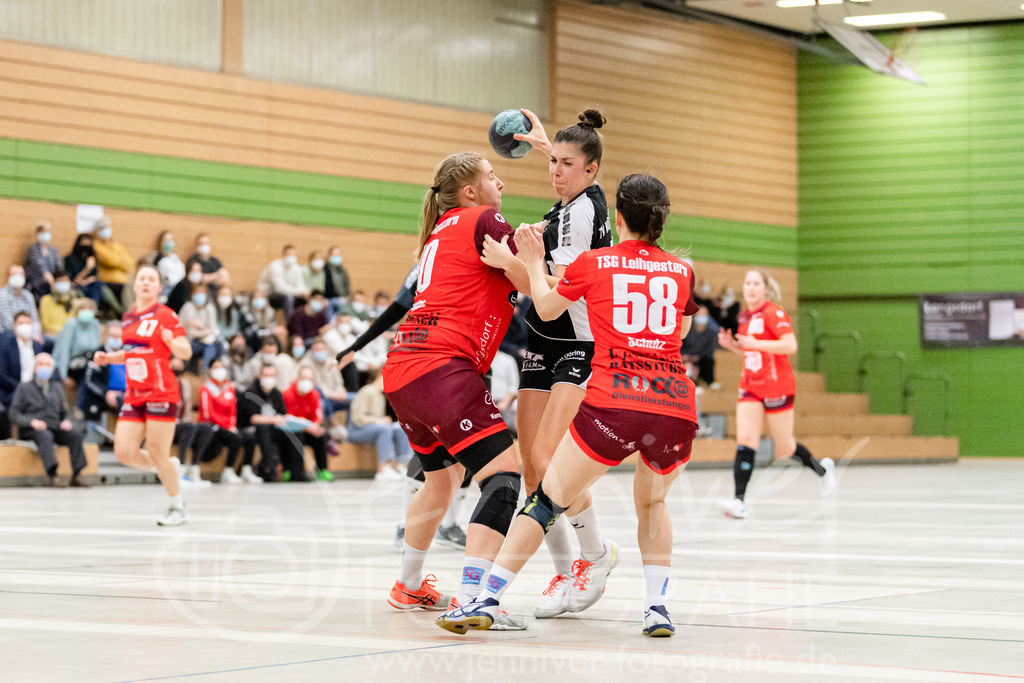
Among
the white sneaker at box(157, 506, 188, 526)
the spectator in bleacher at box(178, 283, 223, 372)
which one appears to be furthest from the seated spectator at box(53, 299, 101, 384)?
the white sneaker at box(157, 506, 188, 526)

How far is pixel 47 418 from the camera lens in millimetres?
16219

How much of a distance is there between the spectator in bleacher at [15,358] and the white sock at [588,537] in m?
12.0

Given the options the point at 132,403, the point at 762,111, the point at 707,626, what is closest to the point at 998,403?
the point at 762,111

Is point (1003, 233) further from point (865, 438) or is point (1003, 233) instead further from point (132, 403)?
point (132, 403)

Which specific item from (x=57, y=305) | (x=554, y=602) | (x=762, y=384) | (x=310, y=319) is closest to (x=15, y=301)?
(x=57, y=305)

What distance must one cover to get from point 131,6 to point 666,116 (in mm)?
12147

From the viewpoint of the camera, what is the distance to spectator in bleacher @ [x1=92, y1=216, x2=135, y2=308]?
18.6 metres

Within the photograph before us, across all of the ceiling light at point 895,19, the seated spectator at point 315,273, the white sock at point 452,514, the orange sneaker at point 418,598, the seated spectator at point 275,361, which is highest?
the ceiling light at point 895,19

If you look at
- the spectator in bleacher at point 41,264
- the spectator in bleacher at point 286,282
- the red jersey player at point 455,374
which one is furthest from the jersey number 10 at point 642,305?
the spectator in bleacher at point 286,282

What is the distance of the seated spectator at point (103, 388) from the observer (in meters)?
17.2

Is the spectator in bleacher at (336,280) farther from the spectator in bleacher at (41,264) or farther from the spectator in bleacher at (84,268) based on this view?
the spectator in bleacher at (41,264)

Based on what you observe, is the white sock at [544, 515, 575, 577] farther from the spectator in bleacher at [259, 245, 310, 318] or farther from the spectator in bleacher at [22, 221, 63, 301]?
the spectator in bleacher at [259, 245, 310, 318]

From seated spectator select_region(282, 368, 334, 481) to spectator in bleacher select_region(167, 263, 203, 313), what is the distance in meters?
1.88

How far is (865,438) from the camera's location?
27438 mm
